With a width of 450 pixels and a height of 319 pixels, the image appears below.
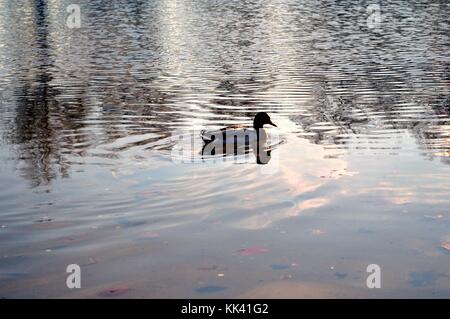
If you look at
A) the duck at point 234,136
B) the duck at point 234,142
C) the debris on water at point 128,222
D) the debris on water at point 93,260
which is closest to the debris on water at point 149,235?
the debris on water at point 128,222

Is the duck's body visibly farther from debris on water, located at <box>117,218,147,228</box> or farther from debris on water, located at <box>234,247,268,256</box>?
debris on water, located at <box>234,247,268,256</box>

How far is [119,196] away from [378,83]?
14438mm

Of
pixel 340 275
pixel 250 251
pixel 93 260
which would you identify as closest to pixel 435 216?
pixel 340 275

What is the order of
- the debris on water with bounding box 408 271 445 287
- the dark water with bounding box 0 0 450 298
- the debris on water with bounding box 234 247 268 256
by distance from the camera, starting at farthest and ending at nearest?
the debris on water with bounding box 234 247 268 256
the dark water with bounding box 0 0 450 298
the debris on water with bounding box 408 271 445 287

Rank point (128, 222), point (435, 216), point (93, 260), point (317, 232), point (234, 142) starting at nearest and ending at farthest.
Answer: point (93, 260) < point (317, 232) < point (128, 222) < point (435, 216) < point (234, 142)

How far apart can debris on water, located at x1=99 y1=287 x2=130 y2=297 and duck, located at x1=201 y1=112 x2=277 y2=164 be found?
644cm

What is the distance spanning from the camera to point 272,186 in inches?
470

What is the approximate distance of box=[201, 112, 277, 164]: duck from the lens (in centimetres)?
1438

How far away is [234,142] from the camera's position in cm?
1470

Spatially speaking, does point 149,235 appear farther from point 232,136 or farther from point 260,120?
point 260,120

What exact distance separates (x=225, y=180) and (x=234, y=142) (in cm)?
251

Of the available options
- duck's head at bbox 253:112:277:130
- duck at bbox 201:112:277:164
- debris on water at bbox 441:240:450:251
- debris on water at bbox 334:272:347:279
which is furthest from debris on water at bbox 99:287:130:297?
duck's head at bbox 253:112:277:130

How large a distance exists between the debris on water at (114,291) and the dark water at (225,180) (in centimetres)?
3
